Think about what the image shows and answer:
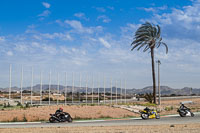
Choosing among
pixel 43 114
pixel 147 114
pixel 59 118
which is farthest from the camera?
pixel 43 114

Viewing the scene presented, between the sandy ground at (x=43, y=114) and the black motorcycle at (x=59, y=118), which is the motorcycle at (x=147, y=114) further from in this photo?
the black motorcycle at (x=59, y=118)

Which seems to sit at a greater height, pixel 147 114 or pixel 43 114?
pixel 147 114

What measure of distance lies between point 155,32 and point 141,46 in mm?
3769

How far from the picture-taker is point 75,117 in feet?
91.2

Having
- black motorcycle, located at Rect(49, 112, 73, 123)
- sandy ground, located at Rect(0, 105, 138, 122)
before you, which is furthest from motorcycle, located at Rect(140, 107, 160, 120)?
black motorcycle, located at Rect(49, 112, 73, 123)

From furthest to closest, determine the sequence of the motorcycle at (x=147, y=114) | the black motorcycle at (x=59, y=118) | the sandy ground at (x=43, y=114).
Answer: the sandy ground at (x=43, y=114) < the motorcycle at (x=147, y=114) < the black motorcycle at (x=59, y=118)

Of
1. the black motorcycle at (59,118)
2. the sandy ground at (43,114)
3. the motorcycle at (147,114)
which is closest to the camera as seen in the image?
the black motorcycle at (59,118)

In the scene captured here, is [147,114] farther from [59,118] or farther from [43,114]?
[43,114]

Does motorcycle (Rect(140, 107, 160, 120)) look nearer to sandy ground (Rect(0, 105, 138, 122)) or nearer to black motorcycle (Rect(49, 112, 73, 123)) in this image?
sandy ground (Rect(0, 105, 138, 122))

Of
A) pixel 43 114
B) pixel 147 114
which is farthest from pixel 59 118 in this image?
pixel 147 114

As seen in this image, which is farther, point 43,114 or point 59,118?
point 43,114

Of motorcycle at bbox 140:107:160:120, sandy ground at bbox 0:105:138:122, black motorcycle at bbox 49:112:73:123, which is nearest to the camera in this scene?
black motorcycle at bbox 49:112:73:123

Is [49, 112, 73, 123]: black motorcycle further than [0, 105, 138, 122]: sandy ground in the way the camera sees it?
No

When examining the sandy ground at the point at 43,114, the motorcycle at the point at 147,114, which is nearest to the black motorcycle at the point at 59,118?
the sandy ground at the point at 43,114
